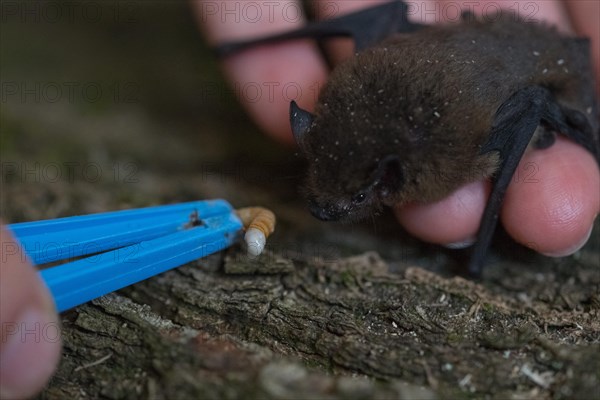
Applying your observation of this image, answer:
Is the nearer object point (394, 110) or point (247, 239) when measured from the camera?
point (247, 239)

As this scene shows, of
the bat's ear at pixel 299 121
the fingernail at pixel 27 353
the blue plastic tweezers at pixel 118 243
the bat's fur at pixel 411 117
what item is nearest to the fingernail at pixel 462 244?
the bat's fur at pixel 411 117

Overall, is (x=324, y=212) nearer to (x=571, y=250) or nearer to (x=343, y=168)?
(x=343, y=168)

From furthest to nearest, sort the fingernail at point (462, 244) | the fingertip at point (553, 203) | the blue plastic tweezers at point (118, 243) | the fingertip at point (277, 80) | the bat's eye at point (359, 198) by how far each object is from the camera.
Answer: the fingertip at point (277, 80)
the fingernail at point (462, 244)
the fingertip at point (553, 203)
the bat's eye at point (359, 198)
the blue plastic tweezers at point (118, 243)

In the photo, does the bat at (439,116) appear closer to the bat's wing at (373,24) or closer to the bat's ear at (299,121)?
the bat's ear at (299,121)

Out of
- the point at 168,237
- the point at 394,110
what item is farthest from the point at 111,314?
the point at 394,110

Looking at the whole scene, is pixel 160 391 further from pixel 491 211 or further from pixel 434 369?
pixel 491 211

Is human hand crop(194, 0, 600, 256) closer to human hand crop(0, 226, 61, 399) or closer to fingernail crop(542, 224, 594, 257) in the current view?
fingernail crop(542, 224, 594, 257)

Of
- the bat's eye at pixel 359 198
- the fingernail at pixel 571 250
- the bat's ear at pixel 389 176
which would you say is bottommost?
the fingernail at pixel 571 250
